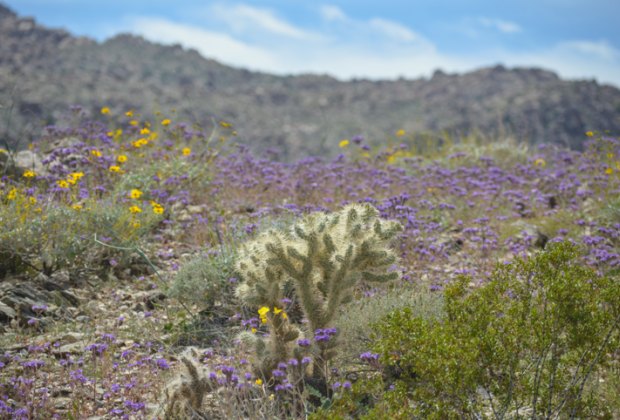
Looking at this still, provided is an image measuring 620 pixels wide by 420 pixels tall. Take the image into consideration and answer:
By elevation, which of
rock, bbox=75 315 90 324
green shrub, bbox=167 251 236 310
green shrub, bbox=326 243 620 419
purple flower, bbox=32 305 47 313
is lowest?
rock, bbox=75 315 90 324

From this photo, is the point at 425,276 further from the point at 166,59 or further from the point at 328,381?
the point at 166,59

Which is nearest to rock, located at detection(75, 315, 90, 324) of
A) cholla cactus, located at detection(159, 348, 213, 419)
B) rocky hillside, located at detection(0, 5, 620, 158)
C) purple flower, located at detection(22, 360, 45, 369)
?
purple flower, located at detection(22, 360, 45, 369)

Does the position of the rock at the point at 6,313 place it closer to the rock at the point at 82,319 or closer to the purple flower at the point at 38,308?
the purple flower at the point at 38,308

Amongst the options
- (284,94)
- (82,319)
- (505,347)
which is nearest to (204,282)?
(82,319)

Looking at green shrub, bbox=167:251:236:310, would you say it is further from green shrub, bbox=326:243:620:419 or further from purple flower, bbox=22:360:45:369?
green shrub, bbox=326:243:620:419

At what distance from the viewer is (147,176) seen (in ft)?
26.2

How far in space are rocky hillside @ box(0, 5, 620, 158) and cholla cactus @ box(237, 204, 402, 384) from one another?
34896 millimetres

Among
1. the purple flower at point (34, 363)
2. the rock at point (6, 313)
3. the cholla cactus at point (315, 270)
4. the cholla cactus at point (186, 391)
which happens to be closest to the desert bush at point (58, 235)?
the rock at point (6, 313)

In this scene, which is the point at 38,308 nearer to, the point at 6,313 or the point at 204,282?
the point at 6,313

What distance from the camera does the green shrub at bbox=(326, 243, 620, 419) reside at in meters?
3.48

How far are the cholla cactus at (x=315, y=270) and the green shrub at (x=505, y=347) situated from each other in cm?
50

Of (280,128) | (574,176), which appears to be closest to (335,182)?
(574,176)

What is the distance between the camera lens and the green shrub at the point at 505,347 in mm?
3484

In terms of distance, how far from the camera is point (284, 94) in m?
60.5
